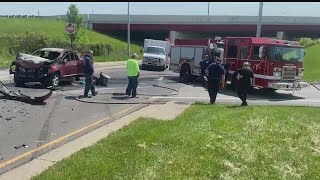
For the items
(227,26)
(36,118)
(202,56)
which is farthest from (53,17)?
(36,118)

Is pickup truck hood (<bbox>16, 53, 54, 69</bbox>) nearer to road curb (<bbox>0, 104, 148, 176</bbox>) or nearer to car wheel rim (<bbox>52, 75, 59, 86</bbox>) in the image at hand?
car wheel rim (<bbox>52, 75, 59, 86</bbox>)

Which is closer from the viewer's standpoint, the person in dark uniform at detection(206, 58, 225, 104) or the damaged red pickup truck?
the person in dark uniform at detection(206, 58, 225, 104)

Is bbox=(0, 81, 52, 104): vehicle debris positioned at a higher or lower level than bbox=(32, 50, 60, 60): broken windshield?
lower

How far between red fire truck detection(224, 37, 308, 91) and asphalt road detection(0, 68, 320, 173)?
0.70m

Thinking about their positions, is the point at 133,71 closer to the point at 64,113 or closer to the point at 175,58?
the point at 64,113

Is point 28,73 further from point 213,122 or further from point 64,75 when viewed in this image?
point 213,122

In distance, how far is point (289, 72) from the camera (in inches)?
747

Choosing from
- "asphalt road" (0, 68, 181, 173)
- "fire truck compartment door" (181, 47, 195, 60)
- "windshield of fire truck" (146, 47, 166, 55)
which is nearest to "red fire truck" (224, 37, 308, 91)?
"fire truck compartment door" (181, 47, 195, 60)

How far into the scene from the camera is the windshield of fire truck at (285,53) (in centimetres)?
1875

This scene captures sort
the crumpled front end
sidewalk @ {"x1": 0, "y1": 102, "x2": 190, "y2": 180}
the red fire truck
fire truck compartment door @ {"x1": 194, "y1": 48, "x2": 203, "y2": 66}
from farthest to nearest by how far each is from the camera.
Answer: fire truck compartment door @ {"x1": 194, "y1": 48, "x2": 203, "y2": 66}
the red fire truck
the crumpled front end
sidewalk @ {"x1": 0, "y1": 102, "x2": 190, "y2": 180}

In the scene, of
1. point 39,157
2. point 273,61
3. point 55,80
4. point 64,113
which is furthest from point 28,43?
point 39,157

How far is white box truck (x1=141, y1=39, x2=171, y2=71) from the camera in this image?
35.5 m

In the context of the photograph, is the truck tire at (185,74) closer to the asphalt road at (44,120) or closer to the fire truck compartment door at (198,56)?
the fire truck compartment door at (198,56)

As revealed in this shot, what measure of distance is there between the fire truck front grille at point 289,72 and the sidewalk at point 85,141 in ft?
20.7
